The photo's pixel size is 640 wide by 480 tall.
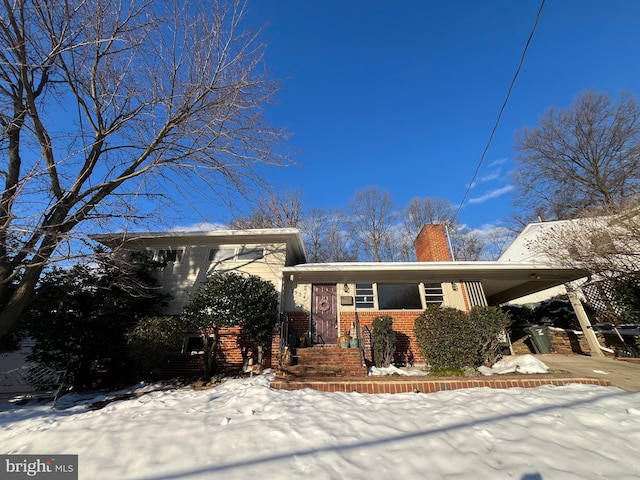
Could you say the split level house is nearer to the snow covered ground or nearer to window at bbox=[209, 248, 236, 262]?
window at bbox=[209, 248, 236, 262]

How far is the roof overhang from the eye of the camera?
27.9 feet

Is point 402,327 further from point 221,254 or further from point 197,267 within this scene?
point 197,267

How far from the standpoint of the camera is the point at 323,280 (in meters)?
9.34

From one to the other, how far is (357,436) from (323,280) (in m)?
6.26

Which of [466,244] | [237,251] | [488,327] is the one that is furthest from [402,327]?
[466,244]

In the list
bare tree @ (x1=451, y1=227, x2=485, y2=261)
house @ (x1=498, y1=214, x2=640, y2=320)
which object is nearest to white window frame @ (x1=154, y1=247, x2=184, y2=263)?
house @ (x1=498, y1=214, x2=640, y2=320)

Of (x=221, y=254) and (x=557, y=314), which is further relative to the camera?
(x=557, y=314)

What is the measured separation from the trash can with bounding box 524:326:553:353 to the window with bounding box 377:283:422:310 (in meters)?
3.97

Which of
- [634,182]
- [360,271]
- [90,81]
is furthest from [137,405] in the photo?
[634,182]

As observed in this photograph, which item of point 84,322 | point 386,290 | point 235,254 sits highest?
point 235,254

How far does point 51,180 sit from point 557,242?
13522 mm

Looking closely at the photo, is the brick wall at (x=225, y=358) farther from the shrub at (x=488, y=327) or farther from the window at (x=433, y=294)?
the shrub at (x=488, y=327)

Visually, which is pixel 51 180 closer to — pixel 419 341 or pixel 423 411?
pixel 423 411

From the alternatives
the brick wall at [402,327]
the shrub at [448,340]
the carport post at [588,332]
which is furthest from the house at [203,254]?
the carport post at [588,332]
